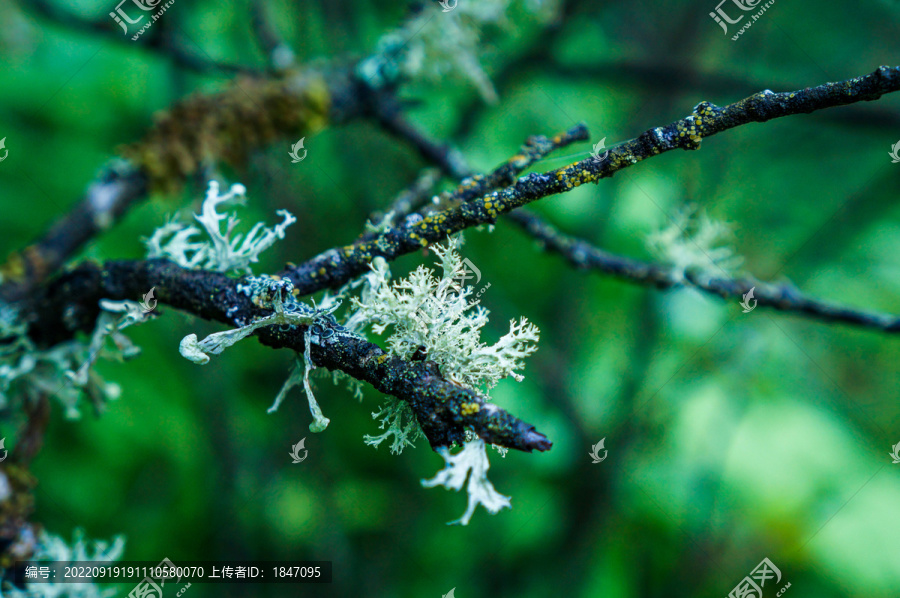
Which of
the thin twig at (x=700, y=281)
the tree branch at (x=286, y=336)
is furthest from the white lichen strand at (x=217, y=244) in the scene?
the thin twig at (x=700, y=281)

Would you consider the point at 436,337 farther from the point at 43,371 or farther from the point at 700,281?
the point at 43,371

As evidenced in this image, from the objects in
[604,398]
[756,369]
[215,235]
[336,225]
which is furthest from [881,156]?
[215,235]

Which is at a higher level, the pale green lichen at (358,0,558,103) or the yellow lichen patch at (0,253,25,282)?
the pale green lichen at (358,0,558,103)

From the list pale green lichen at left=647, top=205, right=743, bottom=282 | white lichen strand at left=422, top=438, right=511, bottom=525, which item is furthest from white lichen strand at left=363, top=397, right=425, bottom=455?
pale green lichen at left=647, top=205, right=743, bottom=282

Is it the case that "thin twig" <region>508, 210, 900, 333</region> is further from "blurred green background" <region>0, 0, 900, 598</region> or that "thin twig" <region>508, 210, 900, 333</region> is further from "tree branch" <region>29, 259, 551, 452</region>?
"blurred green background" <region>0, 0, 900, 598</region>

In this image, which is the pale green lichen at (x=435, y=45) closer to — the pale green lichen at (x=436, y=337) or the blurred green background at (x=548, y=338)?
the blurred green background at (x=548, y=338)
